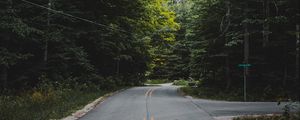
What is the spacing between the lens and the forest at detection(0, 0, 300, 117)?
22969 millimetres

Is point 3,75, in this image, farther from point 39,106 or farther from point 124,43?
point 124,43

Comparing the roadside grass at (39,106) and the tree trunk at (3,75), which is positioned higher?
the tree trunk at (3,75)

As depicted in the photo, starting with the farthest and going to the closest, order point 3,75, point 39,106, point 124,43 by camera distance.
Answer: point 124,43 → point 3,75 → point 39,106

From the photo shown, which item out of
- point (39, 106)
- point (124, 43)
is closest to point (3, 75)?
point (39, 106)

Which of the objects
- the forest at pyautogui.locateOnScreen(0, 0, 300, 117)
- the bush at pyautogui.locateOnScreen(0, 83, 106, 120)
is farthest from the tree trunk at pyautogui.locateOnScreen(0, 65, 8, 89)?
the bush at pyautogui.locateOnScreen(0, 83, 106, 120)

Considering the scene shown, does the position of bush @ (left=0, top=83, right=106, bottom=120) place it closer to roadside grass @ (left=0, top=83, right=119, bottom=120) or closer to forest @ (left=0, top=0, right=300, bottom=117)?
roadside grass @ (left=0, top=83, right=119, bottom=120)

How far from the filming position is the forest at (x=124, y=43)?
22969 millimetres

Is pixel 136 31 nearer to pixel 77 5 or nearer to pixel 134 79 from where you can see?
pixel 77 5

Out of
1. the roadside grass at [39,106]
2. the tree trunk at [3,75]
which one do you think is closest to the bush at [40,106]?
the roadside grass at [39,106]

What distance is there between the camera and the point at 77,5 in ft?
100.0

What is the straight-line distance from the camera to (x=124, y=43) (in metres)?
34.2

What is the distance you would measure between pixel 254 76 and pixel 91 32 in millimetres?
14357

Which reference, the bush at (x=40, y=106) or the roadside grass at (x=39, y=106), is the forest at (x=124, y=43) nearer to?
the bush at (x=40, y=106)

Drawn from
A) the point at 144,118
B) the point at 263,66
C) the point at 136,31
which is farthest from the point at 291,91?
the point at 136,31
